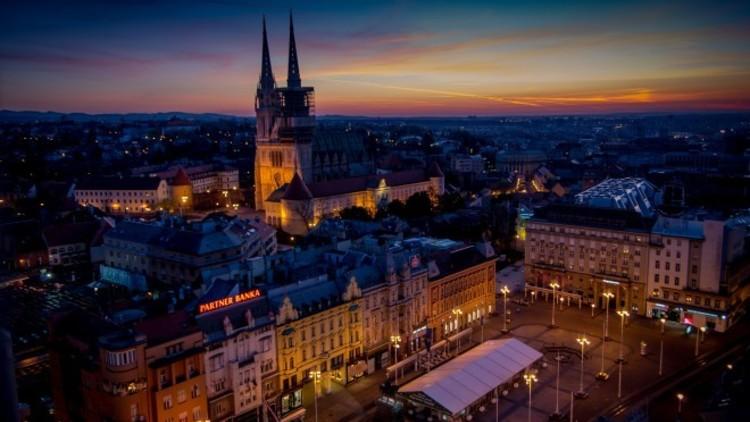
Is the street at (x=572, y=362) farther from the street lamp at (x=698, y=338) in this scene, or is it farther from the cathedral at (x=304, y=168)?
the cathedral at (x=304, y=168)

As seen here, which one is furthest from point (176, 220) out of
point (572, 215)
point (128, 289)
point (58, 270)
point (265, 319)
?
point (572, 215)

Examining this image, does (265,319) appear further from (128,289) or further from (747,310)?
(747,310)

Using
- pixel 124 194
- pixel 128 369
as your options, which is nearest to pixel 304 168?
pixel 124 194

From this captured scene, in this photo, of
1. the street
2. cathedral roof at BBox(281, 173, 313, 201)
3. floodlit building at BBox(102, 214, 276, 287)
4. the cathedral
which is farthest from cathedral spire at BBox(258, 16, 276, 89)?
the street

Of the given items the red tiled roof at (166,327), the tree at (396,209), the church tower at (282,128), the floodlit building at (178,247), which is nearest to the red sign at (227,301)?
the red tiled roof at (166,327)

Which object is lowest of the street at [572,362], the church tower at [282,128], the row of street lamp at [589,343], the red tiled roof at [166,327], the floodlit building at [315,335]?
the street at [572,362]

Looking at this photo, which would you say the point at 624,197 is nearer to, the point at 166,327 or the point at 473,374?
the point at 473,374

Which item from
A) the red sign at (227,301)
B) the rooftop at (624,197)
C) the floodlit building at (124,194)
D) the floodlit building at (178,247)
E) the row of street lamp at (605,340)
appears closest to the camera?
the red sign at (227,301)
